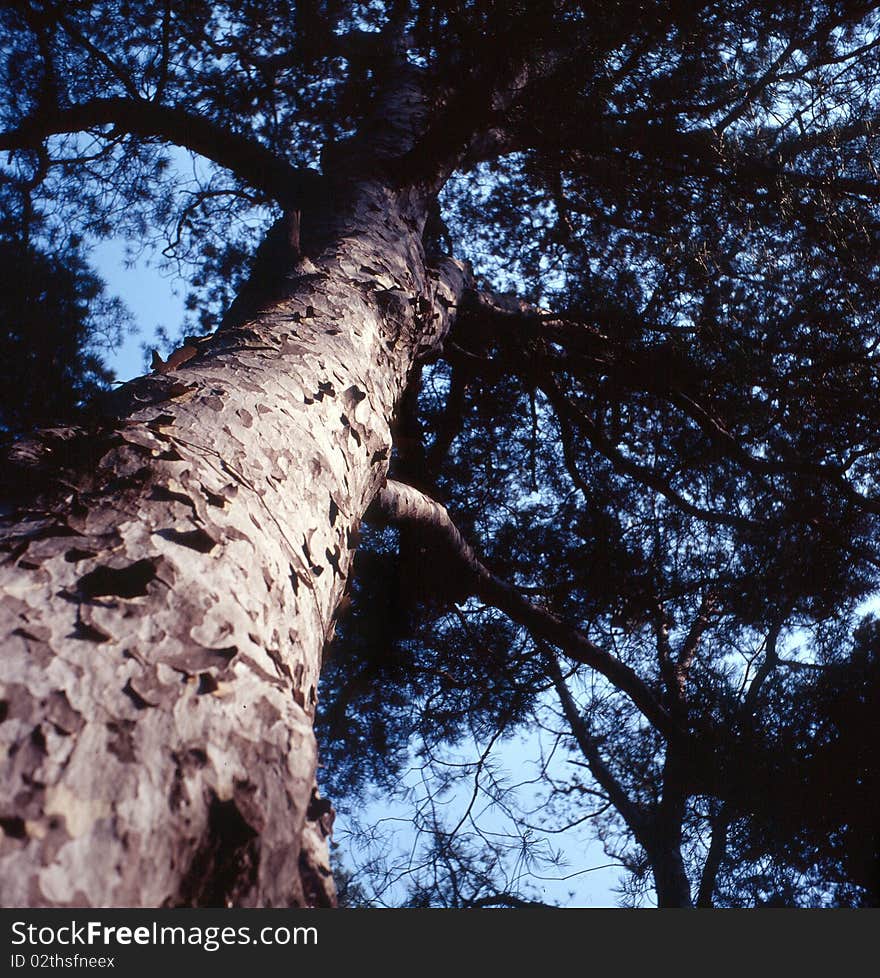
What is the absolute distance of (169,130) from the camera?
196 centimetres

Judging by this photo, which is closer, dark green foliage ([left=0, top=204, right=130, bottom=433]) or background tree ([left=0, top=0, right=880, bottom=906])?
background tree ([left=0, top=0, right=880, bottom=906])

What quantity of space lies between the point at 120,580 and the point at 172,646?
0.06 m

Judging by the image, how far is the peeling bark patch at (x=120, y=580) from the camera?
1.39ft

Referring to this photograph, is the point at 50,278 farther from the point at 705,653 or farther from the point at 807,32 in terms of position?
the point at 705,653

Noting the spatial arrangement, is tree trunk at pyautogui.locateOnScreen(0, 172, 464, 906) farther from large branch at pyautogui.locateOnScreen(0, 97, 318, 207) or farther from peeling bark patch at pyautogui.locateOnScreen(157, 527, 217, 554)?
large branch at pyautogui.locateOnScreen(0, 97, 318, 207)

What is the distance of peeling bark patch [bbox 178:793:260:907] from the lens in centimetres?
37

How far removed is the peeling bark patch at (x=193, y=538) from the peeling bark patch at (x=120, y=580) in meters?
0.03

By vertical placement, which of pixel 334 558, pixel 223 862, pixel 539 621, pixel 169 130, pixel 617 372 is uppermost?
pixel 169 130

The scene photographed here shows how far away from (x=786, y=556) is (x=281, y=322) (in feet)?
6.15

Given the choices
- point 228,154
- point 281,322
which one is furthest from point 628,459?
point 281,322

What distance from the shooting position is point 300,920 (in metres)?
0.44

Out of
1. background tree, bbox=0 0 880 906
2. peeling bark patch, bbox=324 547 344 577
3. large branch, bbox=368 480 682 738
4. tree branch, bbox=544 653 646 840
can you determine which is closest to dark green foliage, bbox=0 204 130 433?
background tree, bbox=0 0 880 906

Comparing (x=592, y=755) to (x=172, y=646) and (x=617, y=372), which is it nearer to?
(x=617, y=372)

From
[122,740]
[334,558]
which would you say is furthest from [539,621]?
[122,740]
